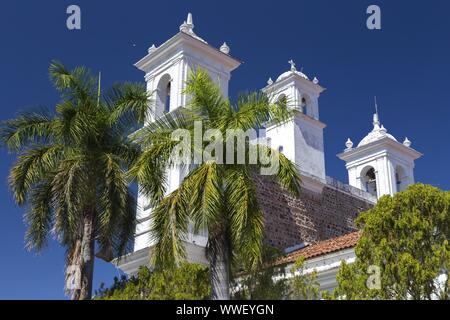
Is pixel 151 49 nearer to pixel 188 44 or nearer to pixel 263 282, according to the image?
pixel 188 44

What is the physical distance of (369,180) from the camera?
34.6 metres

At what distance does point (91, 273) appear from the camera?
556 inches

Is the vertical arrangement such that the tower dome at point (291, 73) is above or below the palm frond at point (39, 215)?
above

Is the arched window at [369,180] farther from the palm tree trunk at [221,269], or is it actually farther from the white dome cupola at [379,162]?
the palm tree trunk at [221,269]

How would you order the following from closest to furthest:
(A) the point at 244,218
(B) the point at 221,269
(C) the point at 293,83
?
1. (A) the point at 244,218
2. (B) the point at 221,269
3. (C) the point at 293,83

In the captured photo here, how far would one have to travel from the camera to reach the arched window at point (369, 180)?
112 ft

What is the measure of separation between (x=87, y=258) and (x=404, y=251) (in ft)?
20.9

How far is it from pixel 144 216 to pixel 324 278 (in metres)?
8.54

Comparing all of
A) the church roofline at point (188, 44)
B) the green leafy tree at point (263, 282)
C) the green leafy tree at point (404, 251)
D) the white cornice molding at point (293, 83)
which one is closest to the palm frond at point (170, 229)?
the green leafy tree at point (263, 282)

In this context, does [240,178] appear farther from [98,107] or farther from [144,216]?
[144,216]

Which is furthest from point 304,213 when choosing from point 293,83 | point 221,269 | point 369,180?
point 221,269

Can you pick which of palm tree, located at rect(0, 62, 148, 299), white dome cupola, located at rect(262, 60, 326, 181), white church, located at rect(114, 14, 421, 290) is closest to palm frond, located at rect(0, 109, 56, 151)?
palm tree, located at rect(0, 62, 148, 299)

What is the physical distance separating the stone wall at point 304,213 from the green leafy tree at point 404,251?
36.3 feet

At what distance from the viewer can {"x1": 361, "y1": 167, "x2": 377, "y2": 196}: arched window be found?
112 ft
